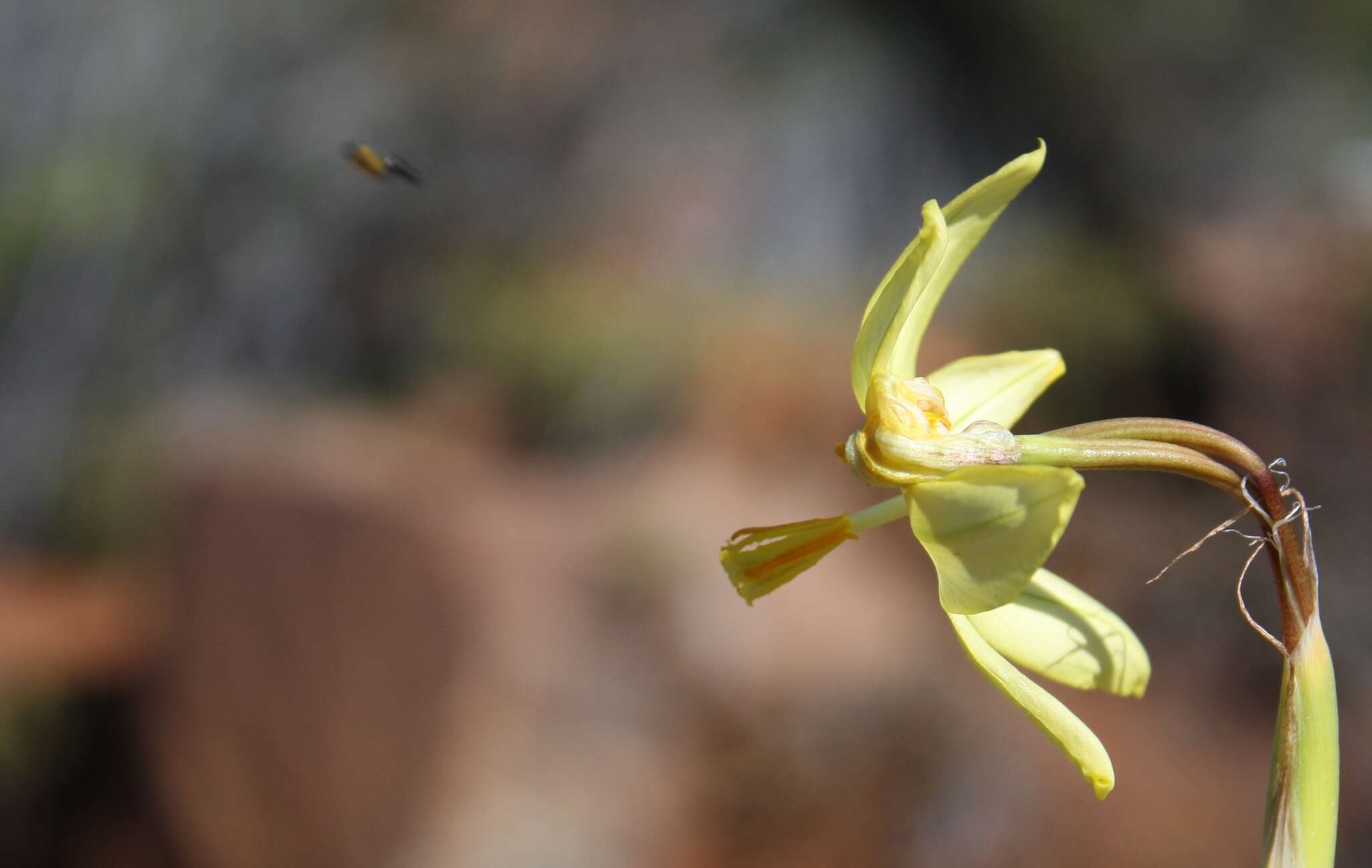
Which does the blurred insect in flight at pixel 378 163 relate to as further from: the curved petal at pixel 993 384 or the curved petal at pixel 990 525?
the curved petal at pixel 990 525

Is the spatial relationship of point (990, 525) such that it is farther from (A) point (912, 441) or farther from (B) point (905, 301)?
(B) point (905, 301)

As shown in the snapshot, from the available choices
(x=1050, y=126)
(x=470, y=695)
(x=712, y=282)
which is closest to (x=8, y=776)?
(x=470, y=695)

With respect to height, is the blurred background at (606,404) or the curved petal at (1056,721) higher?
the curved petal at (1056,721)

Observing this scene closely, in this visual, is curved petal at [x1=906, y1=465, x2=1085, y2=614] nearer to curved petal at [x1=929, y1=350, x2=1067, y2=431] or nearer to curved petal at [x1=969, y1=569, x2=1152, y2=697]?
curved petal at [x1=969, y1=569, x2=1152, y2=697]

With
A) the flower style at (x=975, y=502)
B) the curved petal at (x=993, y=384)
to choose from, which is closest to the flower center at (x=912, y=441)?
the flower style at (x=975, y=502)

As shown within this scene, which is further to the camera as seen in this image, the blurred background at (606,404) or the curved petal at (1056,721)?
the blurred background at (606,404)

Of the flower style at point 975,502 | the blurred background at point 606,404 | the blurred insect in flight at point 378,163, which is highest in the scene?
the flower style at point 975,502

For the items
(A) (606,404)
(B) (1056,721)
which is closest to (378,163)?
(B) (1056,721)
